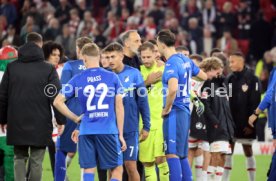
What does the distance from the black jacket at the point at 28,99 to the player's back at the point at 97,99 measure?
118 cm

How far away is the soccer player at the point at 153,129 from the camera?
12.8 m

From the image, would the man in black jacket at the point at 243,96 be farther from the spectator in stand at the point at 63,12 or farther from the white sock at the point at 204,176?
the spectator in stand at the point at 63,12

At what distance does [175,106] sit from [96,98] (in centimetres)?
177

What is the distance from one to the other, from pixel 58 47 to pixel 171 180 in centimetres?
317

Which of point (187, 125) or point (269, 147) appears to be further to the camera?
point (269, 147)

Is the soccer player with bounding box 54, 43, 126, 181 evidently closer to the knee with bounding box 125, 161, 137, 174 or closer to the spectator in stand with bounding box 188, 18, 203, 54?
the knee with bounding box 125, 161, 137, 174

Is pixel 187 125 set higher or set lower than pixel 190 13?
lower

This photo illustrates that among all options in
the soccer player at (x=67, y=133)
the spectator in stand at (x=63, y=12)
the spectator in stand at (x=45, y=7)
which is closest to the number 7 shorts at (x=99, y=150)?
the soccer player at (x=67, y=133)

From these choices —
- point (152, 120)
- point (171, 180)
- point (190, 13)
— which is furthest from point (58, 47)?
point (190, 13)

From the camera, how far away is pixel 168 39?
12367 mm

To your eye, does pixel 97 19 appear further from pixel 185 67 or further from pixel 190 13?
pixel 185 67

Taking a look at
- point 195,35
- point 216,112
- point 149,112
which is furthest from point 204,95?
point 195,35

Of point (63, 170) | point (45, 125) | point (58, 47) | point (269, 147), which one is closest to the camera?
point (45, 125)

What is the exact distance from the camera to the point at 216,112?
14.1 metres
